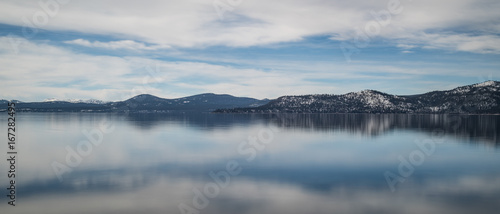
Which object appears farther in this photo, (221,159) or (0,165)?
(221,159)

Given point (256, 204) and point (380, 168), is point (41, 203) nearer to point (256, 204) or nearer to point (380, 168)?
point (256, 204)

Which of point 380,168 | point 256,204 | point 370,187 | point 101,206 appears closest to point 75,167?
point 101,206

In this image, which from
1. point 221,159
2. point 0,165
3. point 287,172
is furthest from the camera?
point 221,159

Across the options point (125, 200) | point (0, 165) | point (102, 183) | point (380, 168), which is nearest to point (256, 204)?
point (125, 200)

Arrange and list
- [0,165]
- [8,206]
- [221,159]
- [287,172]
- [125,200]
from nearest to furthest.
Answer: [8,206], [125,200], [287,172], [0,165], [221,159]

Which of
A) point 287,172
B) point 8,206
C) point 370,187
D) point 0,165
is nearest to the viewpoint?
point 8,206

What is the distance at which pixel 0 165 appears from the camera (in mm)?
39688

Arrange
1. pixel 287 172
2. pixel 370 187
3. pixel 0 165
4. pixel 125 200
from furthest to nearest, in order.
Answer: pixel 0 165 < pixel 287 172 < pixel 370 187 < pixel 125 200

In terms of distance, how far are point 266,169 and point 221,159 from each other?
32.1 feet

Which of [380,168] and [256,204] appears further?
[380,168]

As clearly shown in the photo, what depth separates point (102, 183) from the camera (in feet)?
103

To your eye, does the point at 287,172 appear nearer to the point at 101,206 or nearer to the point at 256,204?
the point at 256,204

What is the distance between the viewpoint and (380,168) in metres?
39.8

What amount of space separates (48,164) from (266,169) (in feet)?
88.2
